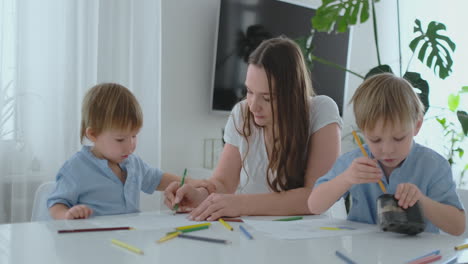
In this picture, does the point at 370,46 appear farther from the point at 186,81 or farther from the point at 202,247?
the point at 202,247

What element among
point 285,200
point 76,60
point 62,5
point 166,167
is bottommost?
point 166,167

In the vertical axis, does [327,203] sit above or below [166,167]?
above

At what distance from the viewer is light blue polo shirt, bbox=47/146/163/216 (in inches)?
54.7

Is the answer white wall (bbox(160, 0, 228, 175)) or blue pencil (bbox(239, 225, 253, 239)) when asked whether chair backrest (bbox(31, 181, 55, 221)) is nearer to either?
A: blue pencil (bbox(239, 225, 253, 239))

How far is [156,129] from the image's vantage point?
2820mm

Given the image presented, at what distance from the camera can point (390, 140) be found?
1.14 m

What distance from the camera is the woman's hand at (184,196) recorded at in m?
1.40

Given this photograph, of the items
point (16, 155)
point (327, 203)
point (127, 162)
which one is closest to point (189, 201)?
point (127, 162)

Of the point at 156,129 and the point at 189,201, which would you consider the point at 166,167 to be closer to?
the point at 156,129

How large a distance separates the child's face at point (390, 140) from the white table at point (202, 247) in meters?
0.19

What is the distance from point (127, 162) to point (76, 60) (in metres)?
1.15

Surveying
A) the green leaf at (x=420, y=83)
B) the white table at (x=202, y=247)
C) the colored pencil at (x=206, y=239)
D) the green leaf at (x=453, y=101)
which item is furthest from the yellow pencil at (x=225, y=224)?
the green leaf at (x=453, y=101)

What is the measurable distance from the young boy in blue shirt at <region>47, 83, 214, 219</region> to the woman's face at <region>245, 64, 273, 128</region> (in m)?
0.28

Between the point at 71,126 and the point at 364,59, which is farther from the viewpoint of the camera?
the point at 364,59
